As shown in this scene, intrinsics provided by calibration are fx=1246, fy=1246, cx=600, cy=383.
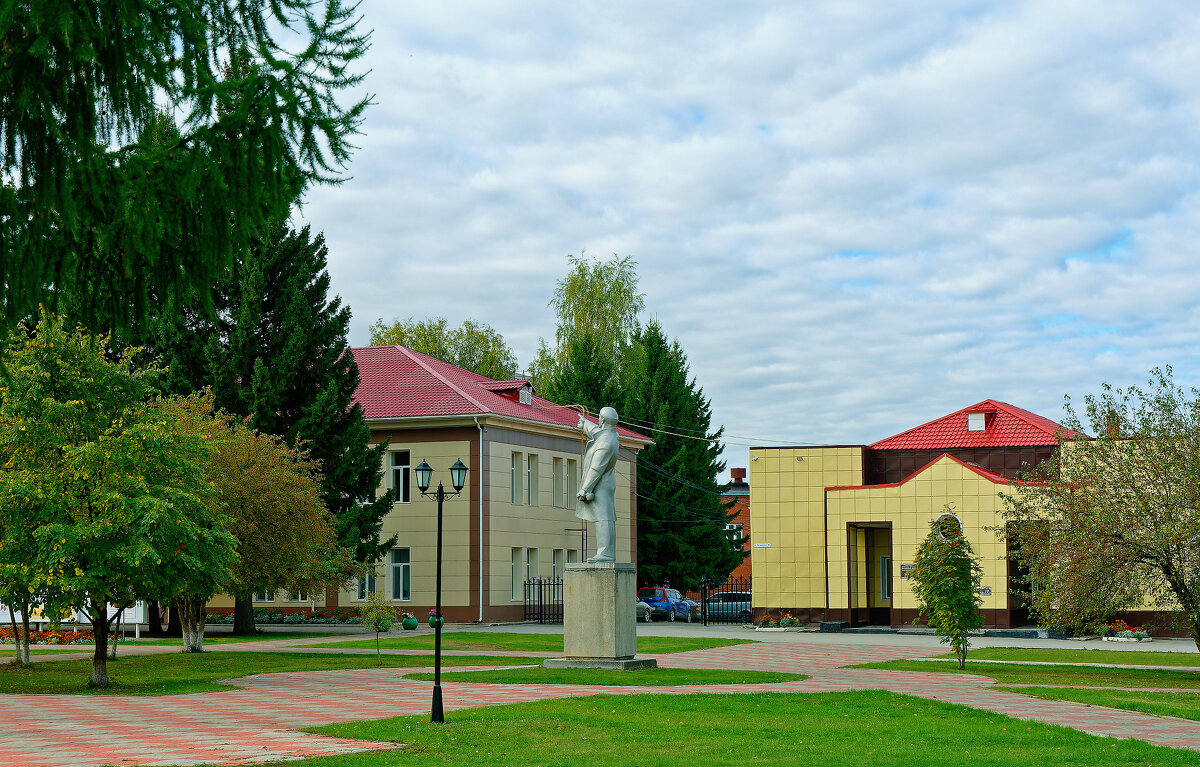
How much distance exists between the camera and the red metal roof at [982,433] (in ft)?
143

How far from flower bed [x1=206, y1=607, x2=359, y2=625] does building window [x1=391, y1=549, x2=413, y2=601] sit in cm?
175

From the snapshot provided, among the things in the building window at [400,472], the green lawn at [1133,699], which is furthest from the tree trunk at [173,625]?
the green lawn at [1133,699]

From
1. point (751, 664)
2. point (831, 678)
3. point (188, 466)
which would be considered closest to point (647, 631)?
point (751, 664)

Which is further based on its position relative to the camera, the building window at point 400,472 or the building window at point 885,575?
the building window at point 400,472

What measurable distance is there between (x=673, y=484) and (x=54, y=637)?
2881 cm

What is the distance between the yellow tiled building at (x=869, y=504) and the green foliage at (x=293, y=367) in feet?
45.1

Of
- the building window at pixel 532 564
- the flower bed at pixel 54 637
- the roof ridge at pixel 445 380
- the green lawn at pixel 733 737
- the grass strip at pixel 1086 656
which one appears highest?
the roof ridge at pixel 445 380

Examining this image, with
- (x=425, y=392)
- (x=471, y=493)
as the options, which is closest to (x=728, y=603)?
(x=471, y=493)

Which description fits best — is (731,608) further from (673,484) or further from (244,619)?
(244,619)

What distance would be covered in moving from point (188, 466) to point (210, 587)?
2.36 m

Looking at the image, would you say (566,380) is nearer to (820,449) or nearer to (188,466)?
(820,449)

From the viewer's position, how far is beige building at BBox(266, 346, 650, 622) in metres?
43.1

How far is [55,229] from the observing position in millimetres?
7672

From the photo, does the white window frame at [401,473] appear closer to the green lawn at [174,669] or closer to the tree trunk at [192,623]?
the tree trunk at [192,623]
